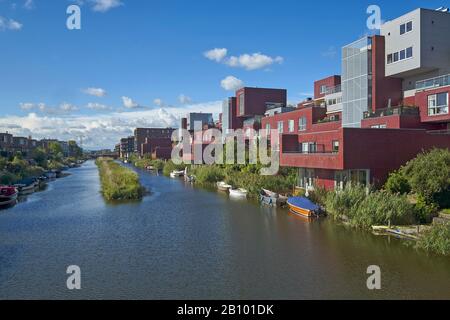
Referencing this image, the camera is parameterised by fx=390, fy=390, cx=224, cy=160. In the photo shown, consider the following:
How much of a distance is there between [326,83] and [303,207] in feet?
93.6

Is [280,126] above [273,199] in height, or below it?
above

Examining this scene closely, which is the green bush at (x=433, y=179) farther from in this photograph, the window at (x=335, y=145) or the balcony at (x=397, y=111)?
the balcony at (x=397, y=111)

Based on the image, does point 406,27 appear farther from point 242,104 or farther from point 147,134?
point 147,134

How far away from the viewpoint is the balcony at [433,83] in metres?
25.3

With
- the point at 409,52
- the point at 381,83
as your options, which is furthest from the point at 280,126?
the point at 409,52

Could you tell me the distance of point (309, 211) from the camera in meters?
23.6

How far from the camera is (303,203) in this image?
24969 millimetres

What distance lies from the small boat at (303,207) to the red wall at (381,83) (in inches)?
396

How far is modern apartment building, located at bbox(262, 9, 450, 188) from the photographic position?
79.8ft

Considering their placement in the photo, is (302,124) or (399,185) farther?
(302,124)

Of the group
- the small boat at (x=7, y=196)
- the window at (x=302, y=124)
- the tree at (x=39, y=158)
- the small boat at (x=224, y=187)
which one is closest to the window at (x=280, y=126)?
the window at (x=302, y=124)

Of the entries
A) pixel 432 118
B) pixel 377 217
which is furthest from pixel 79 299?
pixel 432 118

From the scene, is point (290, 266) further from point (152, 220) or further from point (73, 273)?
point (152, 220)

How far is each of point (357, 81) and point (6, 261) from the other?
27.0 m
